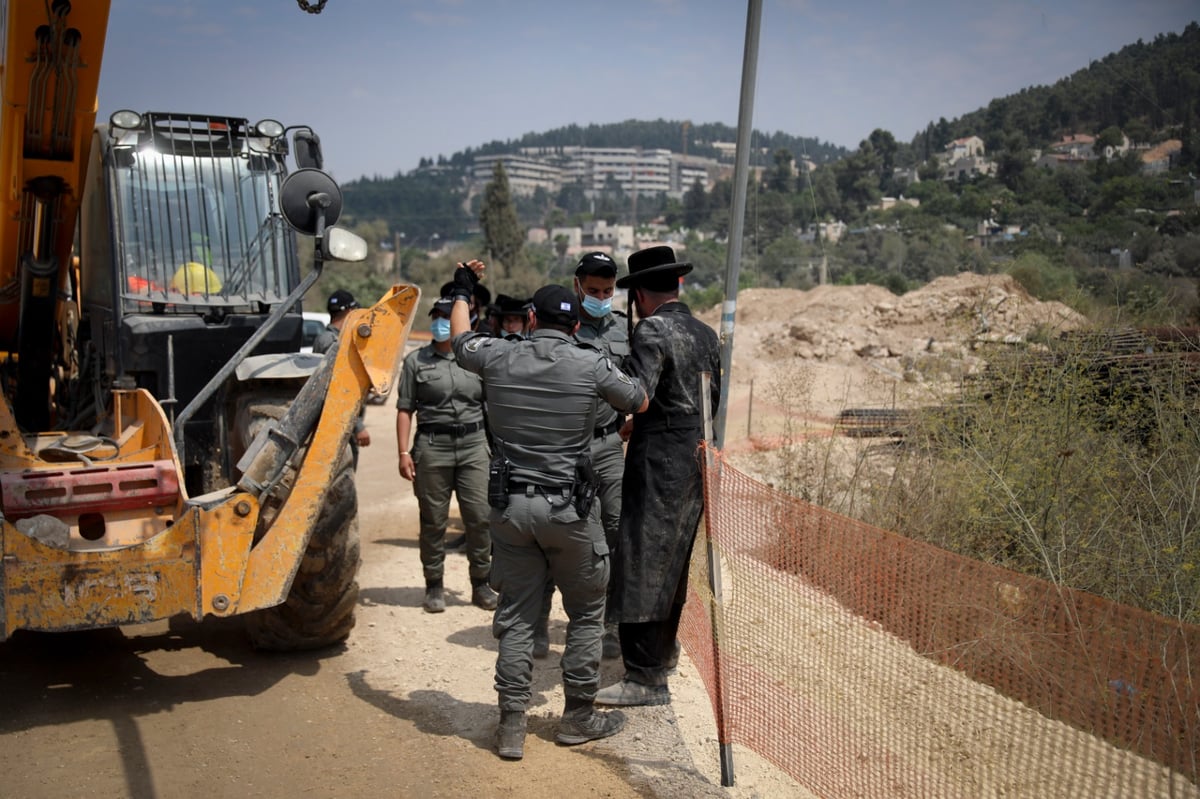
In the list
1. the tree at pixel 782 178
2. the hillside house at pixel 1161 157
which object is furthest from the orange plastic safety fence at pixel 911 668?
the tree at pixel 782 178

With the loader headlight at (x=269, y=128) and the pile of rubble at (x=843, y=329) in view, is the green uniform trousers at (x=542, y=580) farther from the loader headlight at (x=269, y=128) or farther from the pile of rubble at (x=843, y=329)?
the pile of rubble at (x=843, y=329)

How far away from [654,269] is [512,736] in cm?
226

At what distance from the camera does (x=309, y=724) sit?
500 cm

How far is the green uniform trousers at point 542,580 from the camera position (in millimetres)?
4477

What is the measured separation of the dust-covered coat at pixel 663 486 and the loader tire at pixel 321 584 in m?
1.52

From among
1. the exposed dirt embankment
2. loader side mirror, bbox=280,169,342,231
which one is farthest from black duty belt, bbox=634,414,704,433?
the exposed dirt embankment

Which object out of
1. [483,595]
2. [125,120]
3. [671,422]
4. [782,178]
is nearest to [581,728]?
[671,422]

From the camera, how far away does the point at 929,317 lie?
69.9 feet

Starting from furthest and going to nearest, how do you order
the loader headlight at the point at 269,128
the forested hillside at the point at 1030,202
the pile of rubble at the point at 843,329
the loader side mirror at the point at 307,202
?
the pile of rubble at the point at 843,329, the forested hillside at the point at 1030,202, the loader headlight at the point at 269,128, the loader side mirror at the point at 307,202

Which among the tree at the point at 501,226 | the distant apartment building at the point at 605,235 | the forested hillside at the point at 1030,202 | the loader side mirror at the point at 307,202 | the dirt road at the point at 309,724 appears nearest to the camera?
the dirt road at the point at 309,724

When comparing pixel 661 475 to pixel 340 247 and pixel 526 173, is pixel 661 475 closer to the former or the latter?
pixel 340 247

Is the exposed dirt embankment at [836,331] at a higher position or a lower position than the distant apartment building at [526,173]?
lower

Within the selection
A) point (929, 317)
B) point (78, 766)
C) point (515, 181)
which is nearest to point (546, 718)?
point (78, 766)

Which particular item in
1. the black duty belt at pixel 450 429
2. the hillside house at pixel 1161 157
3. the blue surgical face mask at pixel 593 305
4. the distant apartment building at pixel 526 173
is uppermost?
the distant apartment building at pixel 526 173
